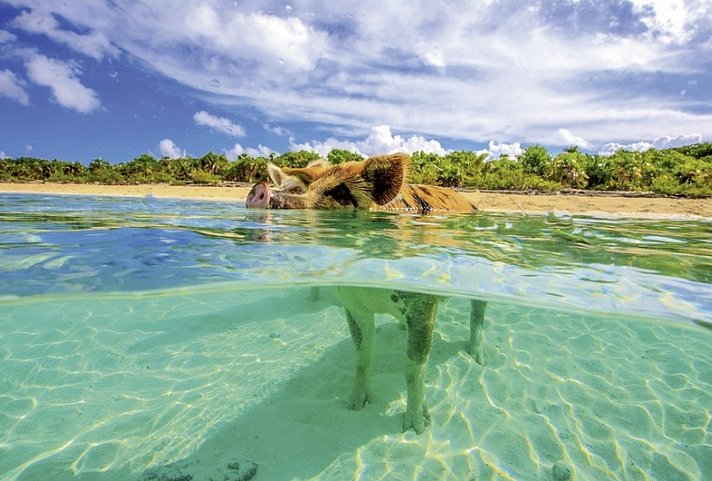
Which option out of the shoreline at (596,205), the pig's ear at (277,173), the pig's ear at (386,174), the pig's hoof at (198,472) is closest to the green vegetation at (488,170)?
the shoreline at (596,205)

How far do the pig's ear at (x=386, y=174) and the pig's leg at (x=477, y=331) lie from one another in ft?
5.87

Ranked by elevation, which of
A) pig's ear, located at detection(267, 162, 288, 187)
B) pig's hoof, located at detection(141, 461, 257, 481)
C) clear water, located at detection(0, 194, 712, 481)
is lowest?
pig's hoof, located at detection(141, 461, 257, 481)

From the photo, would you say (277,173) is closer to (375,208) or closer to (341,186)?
Answer: (341,186)

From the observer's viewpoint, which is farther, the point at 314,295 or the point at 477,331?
the point at 314,295

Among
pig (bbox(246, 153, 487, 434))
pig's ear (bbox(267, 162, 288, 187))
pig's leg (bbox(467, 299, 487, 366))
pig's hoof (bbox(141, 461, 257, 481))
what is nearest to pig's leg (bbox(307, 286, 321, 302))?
pig (bbox(246, 153, 487, 434))

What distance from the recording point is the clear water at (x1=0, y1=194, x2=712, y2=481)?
3.67m

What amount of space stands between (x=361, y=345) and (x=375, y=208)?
2.79 metres

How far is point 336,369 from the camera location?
16.7 ft

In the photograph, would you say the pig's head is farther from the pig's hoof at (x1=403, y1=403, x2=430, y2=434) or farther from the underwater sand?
the pig's hoof at (x1=403, y1=403, x2=430, y2=434)

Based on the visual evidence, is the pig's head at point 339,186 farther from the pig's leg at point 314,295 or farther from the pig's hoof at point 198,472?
the pig's hoof at point 198,472

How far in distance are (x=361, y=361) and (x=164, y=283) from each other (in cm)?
204

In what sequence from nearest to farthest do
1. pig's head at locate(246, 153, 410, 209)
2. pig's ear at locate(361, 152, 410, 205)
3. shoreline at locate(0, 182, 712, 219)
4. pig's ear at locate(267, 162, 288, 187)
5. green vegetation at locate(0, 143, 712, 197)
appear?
pig's ear at locate(361, 152, 410, 205) → pig's head at locate(246, 153, 410, 209) → pig's ear at locate(267, 162, 288, 187) → shoreline at locate(0, 182, 712, 219) → green vegetation at locate(0, 143, 712, 197)

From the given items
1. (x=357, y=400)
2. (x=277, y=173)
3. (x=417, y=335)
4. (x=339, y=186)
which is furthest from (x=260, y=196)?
(x=417, y=335)

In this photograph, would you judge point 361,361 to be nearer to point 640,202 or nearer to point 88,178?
point 640,202
